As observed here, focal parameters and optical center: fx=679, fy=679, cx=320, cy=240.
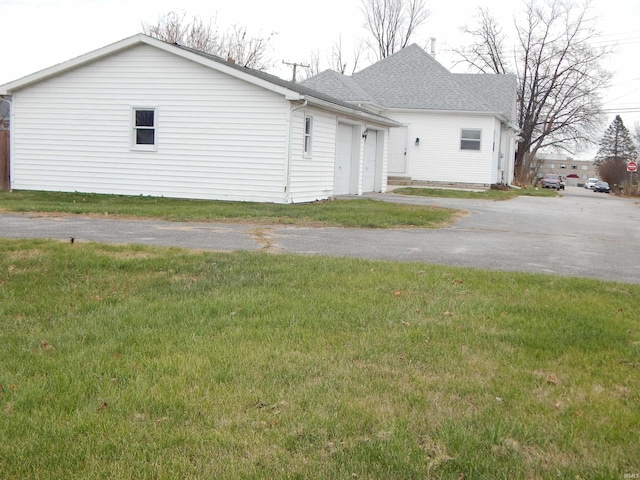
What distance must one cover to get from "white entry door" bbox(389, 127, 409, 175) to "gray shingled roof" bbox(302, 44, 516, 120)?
51.8 inches

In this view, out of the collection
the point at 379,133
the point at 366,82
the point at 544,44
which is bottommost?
the point at 379,133

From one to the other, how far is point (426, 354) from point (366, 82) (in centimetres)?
3260

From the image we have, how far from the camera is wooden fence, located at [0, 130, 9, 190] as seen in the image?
21.4m

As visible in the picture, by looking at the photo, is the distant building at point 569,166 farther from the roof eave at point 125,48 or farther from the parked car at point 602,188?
the roof eave at point 125,48

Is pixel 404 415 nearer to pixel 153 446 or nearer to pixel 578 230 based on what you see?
pixel 153 446

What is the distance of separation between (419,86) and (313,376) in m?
32.1

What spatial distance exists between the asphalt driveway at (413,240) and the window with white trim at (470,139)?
1817 cm

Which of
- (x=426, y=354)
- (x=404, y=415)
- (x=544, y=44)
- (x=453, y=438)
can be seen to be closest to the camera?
(x=453, y=438)

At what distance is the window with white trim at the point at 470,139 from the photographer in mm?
33312

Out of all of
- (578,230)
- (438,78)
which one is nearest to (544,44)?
(438,78)

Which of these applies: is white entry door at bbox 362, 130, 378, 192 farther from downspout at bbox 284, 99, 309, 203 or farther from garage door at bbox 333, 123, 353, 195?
downspout at bbox 284, 99, 309, 203

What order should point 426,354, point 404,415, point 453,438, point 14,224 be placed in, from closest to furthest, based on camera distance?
1. point 453,438
2. point 404,415
3. point 426,354
4. point 14,224

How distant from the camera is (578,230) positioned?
50.4ft

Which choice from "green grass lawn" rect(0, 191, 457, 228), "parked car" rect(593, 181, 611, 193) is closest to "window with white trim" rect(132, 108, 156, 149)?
"green grass lawn" rect(0, 191, 457, 228)
